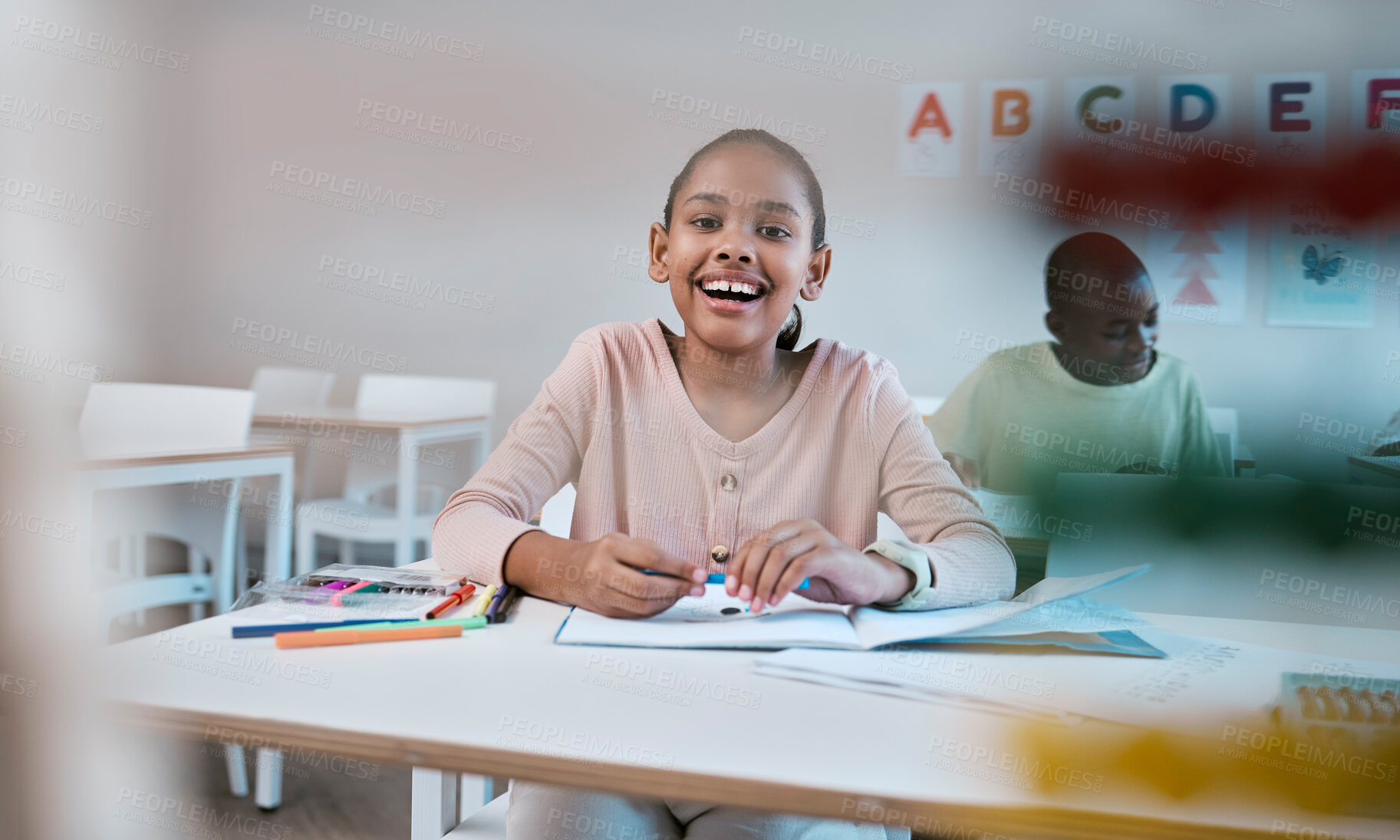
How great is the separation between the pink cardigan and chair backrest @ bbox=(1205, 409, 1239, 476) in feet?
1.99

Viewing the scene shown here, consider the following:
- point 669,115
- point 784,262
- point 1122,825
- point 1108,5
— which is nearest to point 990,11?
point 1108,5

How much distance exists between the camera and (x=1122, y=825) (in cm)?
37

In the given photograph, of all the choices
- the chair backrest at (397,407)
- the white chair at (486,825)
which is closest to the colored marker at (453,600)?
the white chair at (486,825)

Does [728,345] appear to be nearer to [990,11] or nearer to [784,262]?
[784,262]

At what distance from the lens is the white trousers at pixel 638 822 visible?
681 millimetres

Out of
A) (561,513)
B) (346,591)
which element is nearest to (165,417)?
(561,513)

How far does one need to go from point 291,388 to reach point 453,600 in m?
2.90

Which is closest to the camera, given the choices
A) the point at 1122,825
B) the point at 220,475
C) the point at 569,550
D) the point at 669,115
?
the point at 1122,825

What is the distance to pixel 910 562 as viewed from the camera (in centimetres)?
70

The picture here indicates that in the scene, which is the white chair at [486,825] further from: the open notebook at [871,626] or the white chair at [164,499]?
the white chair at [164,499]

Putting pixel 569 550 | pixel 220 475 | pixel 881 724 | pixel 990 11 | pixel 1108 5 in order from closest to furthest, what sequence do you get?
pixel 881 724 → pixel 569 550 → pixel 220 475 → pixel 1108 5 → pixel 990 11

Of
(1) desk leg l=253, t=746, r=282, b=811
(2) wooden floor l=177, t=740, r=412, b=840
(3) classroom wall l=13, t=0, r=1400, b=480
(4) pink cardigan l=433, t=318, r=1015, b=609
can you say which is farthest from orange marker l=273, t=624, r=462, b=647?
(3) classroom wall l=13, t=0, r=1400, b=480

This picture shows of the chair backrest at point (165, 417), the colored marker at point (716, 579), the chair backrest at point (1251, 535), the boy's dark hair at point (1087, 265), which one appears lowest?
the colored marker at point (716, 579)

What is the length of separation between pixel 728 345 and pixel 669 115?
8.19ft
